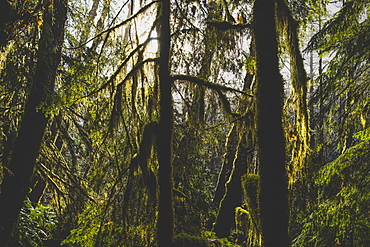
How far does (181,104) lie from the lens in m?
4.91

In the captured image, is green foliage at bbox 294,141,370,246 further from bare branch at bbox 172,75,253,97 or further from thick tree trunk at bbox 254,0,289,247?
thick tree trunk at bbox 254,0,289,247

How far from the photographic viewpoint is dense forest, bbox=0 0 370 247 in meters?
2.99

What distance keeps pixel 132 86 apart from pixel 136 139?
28.1 inches

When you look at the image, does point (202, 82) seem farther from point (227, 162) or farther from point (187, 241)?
point (227, 162)

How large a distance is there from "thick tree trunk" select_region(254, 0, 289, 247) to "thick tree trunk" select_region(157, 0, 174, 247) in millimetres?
1458

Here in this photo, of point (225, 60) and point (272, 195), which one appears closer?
point (272, 195)

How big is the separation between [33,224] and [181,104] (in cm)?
380

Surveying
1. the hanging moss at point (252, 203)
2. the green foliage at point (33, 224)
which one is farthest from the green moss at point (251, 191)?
the green foliage at point (33, 224)

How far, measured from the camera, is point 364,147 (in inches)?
Answer: 193

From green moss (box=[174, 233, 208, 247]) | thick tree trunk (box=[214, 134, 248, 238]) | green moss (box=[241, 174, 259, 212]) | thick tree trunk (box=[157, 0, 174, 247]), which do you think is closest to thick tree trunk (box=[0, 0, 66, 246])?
thick tree trunk (box=[157, 0, 174, 247])

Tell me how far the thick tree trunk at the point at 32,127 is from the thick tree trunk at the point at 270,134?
132 inches

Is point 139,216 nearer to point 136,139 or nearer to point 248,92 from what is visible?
point 136,139

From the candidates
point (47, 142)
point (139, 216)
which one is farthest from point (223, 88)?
Answer: point (47, 142)

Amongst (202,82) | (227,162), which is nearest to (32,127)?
(202,82)
